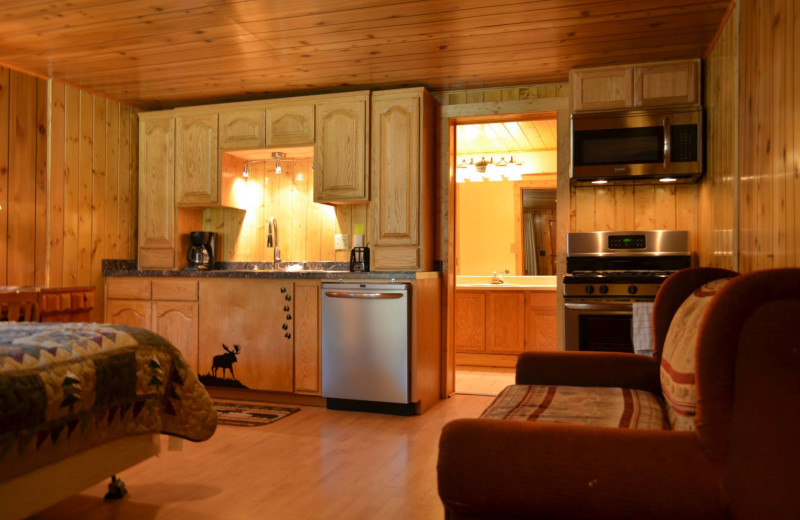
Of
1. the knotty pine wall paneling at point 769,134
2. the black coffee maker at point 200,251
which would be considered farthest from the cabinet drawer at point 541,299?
the knotty pine wall paneling at point 769,134

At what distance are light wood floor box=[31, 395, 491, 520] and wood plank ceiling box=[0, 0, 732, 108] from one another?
227 cm

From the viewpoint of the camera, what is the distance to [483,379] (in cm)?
534

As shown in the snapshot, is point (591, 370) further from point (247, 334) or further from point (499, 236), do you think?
point (499, 236)

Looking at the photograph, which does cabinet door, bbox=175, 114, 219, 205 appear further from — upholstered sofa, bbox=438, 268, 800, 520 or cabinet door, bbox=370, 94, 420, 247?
upholstered sofa, bbox=438, 268, 800, 520

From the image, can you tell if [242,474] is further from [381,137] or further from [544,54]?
[544,54]

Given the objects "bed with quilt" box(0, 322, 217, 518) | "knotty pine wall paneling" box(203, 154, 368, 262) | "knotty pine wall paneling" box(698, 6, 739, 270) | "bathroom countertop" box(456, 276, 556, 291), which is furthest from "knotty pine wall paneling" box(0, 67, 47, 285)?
"knotty pine wall paneling" box(698, 6, 739, 270)

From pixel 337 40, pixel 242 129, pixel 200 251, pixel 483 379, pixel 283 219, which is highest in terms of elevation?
pixel 337 40

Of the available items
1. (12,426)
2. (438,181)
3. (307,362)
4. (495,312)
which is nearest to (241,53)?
(438,181)

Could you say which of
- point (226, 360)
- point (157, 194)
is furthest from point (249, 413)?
point (157, 194)

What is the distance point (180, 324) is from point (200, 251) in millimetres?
664

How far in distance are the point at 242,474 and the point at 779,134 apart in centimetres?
252

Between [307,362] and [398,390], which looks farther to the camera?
[307,362]

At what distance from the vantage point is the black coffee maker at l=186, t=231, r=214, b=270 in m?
4.92

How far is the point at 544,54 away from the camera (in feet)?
12.7
